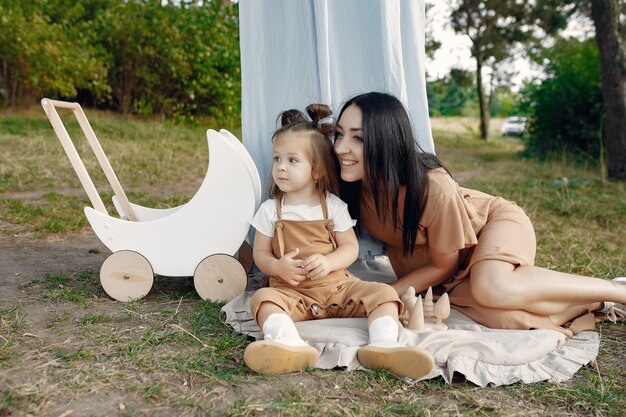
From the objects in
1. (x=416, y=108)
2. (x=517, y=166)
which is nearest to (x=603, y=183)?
(x=517, y=166)

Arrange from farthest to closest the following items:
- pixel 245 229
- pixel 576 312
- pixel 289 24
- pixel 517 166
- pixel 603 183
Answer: pixel 517 166
pixel 603 183
pixel 289 24
pixel 245 229
pixel 576 312

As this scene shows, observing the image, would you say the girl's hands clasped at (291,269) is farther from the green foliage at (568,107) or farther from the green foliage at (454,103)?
the green foliage at (454,103)

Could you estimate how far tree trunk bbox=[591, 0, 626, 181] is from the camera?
6.50 m

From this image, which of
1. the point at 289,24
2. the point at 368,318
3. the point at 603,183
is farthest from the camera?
the point at 603,183

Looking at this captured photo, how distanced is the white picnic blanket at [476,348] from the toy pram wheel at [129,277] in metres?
0.50

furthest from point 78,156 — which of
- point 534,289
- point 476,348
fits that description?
point 534,289

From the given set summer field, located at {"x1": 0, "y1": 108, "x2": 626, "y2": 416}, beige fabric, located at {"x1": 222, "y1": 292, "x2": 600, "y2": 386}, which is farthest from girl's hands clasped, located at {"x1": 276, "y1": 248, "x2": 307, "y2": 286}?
summer field, located at {"x1": 0, "y1": 108, "x2": 626, "y2": 416}

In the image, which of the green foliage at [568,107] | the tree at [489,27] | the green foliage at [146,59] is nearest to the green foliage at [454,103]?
the tree at [489,27]

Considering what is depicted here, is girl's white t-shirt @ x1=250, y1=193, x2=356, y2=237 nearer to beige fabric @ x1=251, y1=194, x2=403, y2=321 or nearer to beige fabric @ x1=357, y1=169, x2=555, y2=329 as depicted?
beige fabric @ x1=251, y1=194, x2=403, y2=321

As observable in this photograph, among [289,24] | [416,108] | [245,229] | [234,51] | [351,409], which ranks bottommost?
[351,409]

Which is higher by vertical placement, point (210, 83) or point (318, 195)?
point (210, 83)

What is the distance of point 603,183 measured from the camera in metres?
6.33

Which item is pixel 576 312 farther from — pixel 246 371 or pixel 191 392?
pixel 191 392

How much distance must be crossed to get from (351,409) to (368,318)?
541mm
